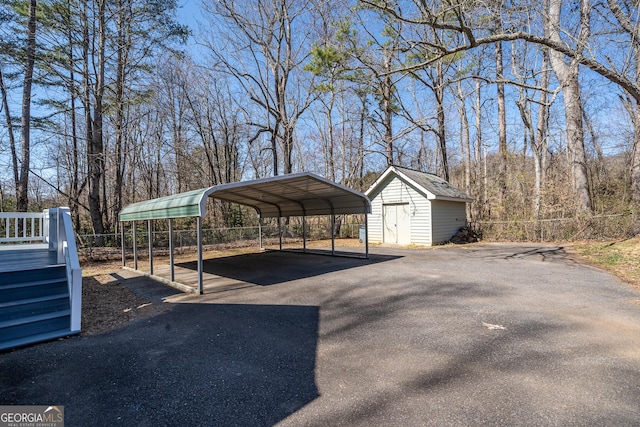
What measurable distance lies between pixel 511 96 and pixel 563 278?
563 inches

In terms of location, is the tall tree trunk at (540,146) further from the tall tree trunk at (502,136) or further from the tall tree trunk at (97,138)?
the tall tree trunk at (97,138)

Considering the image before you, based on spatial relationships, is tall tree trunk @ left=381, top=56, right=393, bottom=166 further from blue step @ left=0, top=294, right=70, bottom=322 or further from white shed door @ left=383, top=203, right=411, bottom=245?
blue step @ left=0, top=294, right=70, bottom=322

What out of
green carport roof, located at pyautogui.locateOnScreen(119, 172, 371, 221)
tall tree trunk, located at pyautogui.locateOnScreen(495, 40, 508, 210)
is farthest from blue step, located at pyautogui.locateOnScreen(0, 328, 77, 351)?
tall tree trunk, located at pyautogui.locateOnScreen(495, 40, 508, 210)

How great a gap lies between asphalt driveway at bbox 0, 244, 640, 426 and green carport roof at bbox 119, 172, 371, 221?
1963 millimetres

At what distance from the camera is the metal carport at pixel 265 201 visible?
6148mm

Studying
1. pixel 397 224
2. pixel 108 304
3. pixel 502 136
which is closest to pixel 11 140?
pixel 108 304

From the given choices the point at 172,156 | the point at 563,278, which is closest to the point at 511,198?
the point at 563,278

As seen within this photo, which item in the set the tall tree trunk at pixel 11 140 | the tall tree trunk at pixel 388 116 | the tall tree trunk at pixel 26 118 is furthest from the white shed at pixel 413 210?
the tall tree trunk at pixel 11 140

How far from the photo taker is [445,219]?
1453 centimetres

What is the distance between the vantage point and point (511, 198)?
1519cm

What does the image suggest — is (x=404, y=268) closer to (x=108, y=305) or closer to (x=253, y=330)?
(x=253, y=330)

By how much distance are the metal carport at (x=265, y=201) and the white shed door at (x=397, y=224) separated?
4.77 metres

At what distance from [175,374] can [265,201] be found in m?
9.61

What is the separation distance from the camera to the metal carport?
615 centimetres
